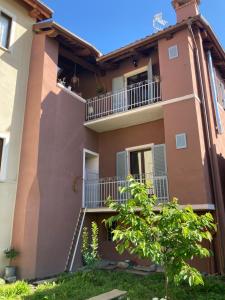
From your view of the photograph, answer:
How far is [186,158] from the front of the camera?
9.38 metres

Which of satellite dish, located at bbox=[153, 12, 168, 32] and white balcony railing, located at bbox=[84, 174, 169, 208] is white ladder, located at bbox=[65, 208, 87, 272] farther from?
satellite dish, located at bbox=[153, 12, 168, 32]

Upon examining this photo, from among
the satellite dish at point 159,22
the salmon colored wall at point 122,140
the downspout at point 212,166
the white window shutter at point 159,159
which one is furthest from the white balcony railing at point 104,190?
the satellite dish at point 159,22

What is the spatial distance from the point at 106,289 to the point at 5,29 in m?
9.93

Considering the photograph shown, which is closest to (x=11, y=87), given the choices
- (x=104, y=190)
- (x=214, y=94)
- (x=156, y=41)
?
(x=104, y=190)

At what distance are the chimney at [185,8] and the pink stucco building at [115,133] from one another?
51 millimetres

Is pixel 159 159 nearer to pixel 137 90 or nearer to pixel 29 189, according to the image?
pixel 137 90

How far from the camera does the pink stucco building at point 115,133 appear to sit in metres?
9.14

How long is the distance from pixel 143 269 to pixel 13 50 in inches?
369

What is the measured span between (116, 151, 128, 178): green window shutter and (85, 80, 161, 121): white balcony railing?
74.9 inches

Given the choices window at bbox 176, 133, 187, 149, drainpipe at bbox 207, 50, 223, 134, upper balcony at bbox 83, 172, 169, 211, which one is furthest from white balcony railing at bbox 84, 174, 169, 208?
drainpipe at bbox 207, 50, 223, 134

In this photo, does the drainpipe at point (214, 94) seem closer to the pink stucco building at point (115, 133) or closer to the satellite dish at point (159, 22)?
the pink stucco building at point (115, 133)

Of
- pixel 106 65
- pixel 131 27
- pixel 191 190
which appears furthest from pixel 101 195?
pixel 131 27

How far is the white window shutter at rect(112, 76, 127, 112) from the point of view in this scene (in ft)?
39.7

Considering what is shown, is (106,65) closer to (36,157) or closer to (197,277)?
(36,157)
